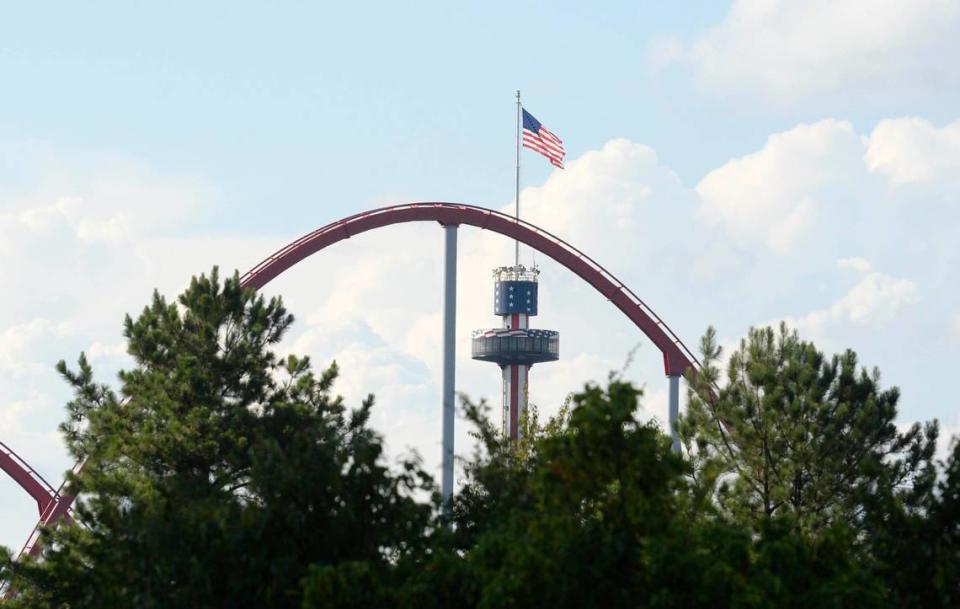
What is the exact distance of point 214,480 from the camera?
30516 mm

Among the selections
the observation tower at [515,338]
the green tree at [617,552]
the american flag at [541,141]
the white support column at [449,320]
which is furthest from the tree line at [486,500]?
the observation tower at [515,338]

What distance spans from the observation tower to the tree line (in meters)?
59.9

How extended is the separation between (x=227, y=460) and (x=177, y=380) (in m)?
2.08

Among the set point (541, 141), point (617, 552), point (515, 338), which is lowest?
point (617, 552)

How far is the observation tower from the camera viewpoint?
92938 mm

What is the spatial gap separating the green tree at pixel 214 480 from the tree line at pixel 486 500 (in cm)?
4

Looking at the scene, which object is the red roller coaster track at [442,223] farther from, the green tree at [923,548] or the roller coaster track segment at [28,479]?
the green tree at [923,548]

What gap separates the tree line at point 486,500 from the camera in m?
19.5

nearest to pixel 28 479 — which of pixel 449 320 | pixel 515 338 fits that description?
pixel 449 320

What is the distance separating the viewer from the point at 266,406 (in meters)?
32.0

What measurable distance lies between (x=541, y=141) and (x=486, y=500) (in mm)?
31324

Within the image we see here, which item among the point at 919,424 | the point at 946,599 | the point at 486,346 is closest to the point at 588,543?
the point at 946,599

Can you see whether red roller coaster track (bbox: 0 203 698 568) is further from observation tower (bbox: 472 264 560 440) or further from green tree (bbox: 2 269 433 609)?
observation tower (bbox: 472 264 560 440)

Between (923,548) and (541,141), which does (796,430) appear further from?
(541,141)
